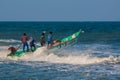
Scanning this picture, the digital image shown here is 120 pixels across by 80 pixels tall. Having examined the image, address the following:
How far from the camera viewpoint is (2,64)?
20.9m

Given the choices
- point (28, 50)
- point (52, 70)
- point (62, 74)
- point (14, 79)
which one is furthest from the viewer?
point (28, 50)

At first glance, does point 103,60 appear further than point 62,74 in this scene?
Yes

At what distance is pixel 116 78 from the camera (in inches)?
647

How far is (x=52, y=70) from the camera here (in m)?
18.5

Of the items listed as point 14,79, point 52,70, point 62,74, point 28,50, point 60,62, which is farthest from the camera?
point 28,50

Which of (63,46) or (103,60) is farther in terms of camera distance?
(63,46)

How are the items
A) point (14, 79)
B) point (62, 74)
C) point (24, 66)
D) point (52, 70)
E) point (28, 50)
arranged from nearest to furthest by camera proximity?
point (14, 79)
point (62, 74)
point (52, 70)
point (24, 66)
point (28, 50)

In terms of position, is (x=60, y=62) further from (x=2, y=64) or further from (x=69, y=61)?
(x=2, y=64)

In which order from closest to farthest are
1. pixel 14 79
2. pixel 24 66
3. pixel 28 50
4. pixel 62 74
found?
pixel 14 79
pixel 62 74
pixel 24 66
pixel 28 50

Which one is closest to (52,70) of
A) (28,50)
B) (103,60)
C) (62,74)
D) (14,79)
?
(62,74)

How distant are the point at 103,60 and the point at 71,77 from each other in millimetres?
6354

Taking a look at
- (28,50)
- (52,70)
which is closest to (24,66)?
(52,70)

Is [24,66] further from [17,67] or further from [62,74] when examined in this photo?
[62,74]

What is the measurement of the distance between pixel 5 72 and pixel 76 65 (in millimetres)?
4412
